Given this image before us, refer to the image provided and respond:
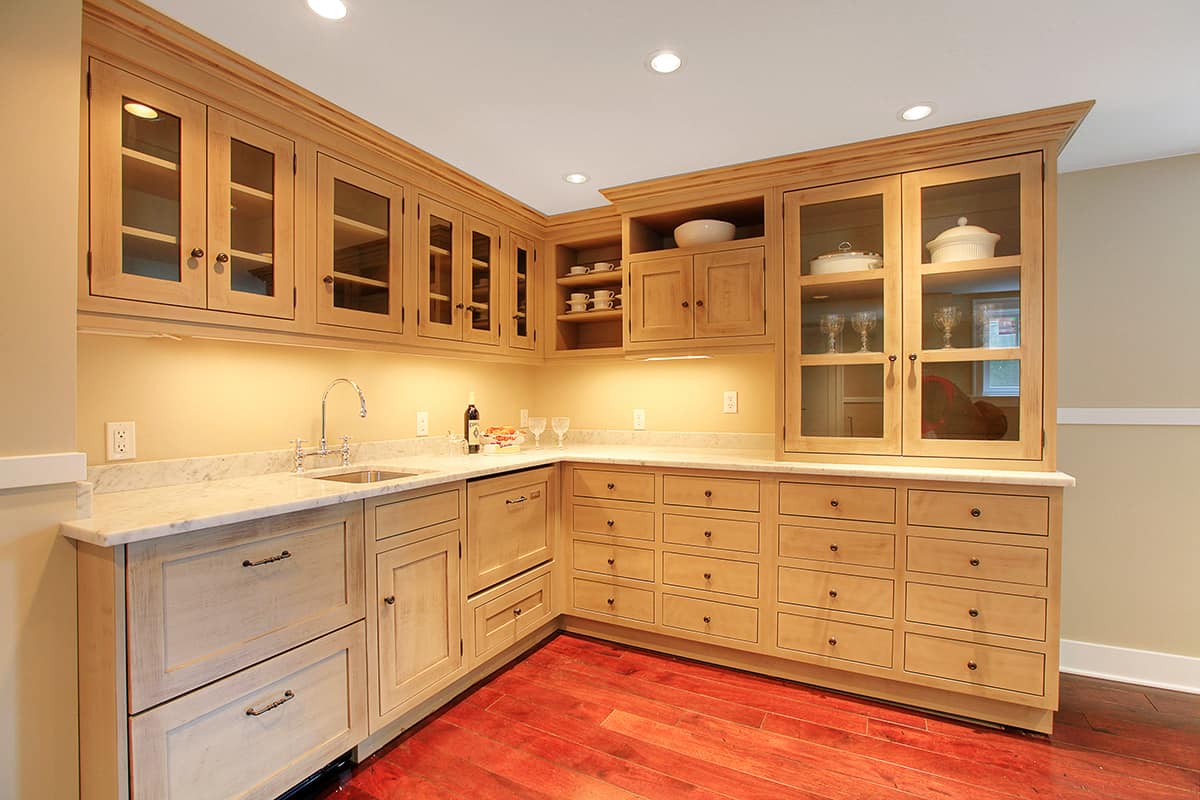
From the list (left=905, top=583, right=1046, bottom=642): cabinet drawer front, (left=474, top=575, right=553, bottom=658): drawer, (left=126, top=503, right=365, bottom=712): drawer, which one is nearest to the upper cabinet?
(left=126, top=503, right=365, bottom=712): drawer

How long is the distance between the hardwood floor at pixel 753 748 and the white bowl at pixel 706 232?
2142 mm

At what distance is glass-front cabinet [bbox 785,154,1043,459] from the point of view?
2.24 meters

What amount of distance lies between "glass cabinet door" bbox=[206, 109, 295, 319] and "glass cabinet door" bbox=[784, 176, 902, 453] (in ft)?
6.99

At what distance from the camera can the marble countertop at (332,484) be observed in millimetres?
1383

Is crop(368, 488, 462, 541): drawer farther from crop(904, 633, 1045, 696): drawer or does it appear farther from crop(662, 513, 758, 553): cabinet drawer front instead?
crop(904, 633, 1045, 696): drawer

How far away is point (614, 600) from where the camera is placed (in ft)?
9.34

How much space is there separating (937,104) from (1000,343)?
3.22 ft

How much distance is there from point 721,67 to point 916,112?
2.86ft

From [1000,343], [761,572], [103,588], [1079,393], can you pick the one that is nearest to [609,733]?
[761,572]

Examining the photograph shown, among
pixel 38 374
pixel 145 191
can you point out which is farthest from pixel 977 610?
pixel 145 191

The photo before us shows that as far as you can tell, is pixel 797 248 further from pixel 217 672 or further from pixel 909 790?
pixel 217 672

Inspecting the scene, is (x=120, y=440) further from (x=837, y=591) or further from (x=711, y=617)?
(x=837, y=591)

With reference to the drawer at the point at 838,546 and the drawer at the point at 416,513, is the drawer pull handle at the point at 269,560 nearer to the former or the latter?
the drawer at the point at 416,513

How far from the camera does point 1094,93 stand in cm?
199
